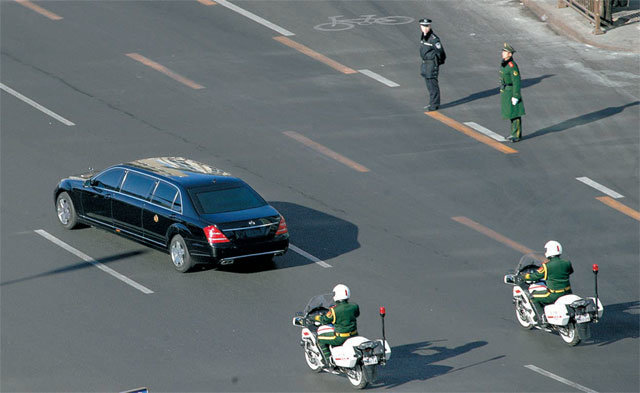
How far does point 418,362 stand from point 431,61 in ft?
40.8

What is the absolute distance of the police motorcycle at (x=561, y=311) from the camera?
59.7ft

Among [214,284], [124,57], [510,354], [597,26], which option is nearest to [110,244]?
[214,284]

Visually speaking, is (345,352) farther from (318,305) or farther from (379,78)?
(379,78)

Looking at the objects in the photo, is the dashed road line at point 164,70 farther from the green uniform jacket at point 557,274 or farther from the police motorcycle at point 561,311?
the green uniform jacket at point 557,274

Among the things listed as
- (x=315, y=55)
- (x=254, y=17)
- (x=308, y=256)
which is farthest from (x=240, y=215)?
(x=254, y=17)

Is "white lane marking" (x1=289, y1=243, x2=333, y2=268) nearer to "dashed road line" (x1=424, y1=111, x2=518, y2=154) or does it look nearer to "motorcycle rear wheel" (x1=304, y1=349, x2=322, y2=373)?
"motorcycle rear wheel" (x1=304, y1=349, x2=322, y2=373)

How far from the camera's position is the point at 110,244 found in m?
22.2

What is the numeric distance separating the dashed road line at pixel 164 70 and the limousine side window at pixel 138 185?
884 centimetres

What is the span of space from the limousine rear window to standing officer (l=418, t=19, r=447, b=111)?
8805 millimetres

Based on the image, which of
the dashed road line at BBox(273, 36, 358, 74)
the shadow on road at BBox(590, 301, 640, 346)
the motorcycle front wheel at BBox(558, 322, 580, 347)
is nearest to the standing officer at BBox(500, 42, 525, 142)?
the dashed road line at BBox(273, 36, 358, 74)

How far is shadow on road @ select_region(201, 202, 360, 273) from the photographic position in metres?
21.3

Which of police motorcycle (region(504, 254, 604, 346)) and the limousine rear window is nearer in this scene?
police motorcycle (region(504, 254, 604, 346))

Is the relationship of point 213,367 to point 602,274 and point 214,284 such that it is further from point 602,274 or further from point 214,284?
point 602,274

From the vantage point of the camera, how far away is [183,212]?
20.7 meters
